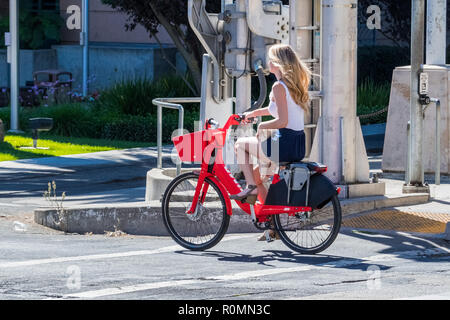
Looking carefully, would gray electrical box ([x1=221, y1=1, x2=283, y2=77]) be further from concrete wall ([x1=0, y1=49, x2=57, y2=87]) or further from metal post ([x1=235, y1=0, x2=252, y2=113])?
concrete wall ([x1=0, y1=49, x2=57, y2=87])

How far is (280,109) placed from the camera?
908 centimetres

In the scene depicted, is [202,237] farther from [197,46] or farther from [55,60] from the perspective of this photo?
[55,60]

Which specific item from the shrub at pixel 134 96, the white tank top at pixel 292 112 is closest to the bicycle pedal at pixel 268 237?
the white tank top at pixel 292 112

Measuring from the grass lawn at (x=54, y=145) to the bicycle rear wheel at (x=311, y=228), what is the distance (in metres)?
10.1

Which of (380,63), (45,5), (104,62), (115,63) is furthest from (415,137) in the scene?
(45,5)

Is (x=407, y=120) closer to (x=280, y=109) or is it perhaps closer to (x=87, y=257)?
(x=280, y=109)

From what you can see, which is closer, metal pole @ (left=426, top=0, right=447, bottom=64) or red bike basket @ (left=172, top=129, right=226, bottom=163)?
red bike basket @ (left=172, top=129, right=226, bottom=163)

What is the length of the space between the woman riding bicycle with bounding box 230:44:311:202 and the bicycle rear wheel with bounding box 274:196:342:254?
0.49m

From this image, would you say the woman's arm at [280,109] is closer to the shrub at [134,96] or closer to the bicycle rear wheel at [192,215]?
the bicycle rear wheel at [192,215]

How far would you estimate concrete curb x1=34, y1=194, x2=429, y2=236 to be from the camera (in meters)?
10.7

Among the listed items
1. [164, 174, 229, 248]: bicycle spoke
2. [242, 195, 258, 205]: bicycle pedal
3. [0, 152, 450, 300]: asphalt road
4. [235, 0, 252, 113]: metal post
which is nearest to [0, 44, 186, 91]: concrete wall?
[235, 0, 252, 113]: metal post

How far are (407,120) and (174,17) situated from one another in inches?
468

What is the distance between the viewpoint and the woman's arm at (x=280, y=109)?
9047 millimetres
